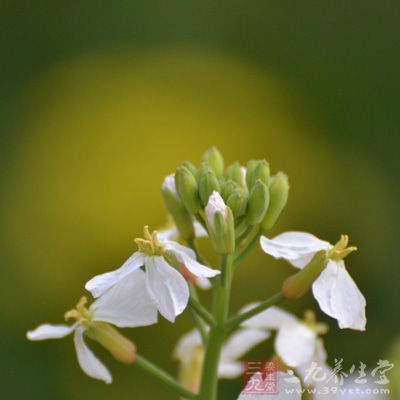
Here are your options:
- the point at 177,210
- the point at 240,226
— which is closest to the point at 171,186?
the point at 177,210

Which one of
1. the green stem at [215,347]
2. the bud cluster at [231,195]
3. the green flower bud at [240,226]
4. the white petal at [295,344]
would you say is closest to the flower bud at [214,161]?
the bud cluster at [231,195]

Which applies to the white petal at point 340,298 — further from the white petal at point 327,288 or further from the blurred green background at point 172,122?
the blurred green background at point 172,122

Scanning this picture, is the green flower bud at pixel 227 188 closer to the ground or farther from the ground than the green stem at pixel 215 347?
farther from the ground

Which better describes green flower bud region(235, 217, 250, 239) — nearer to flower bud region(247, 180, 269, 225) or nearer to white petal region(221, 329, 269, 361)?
flower bud region(247, 180, 269, 225)

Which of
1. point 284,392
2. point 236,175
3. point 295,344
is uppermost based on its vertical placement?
point 236,175

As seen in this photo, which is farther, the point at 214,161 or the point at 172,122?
the point at 172,122

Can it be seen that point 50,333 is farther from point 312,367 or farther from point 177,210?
point 312,367
